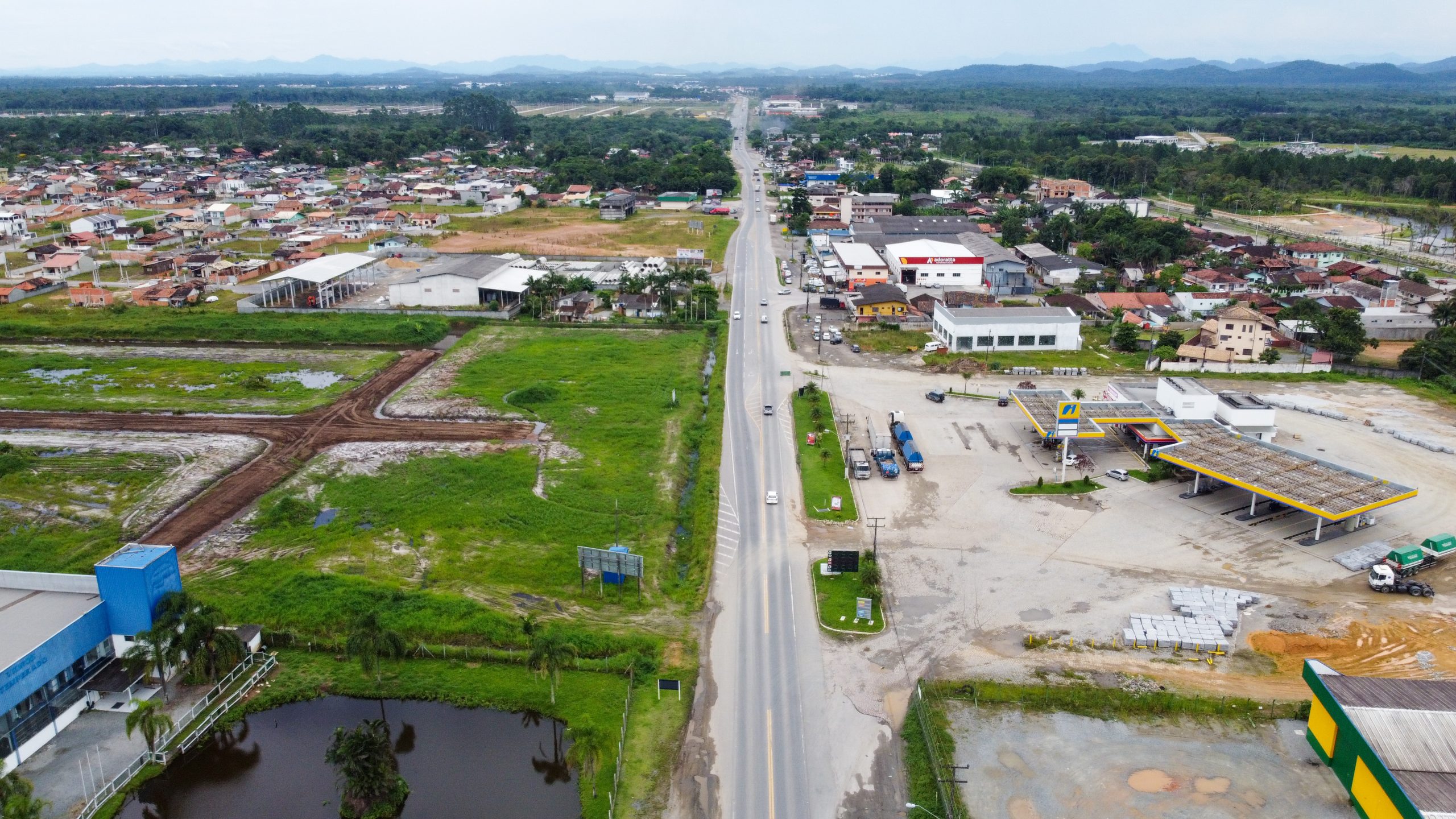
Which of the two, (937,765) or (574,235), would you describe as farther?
(574,235)

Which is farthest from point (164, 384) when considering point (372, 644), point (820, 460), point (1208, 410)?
point (1208, 410)

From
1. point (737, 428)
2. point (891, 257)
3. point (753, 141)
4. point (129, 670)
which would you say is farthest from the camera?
point (753, 141)

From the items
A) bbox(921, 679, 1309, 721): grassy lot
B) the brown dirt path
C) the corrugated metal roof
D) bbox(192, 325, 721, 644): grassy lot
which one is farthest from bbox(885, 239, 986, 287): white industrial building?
the corrugated metal roof

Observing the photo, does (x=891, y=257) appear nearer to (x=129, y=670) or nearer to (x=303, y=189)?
(x=129, y=670)

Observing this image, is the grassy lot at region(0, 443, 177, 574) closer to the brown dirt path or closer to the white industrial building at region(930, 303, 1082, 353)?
the brown dirt path

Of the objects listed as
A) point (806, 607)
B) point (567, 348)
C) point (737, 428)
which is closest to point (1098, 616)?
point (806, 607)

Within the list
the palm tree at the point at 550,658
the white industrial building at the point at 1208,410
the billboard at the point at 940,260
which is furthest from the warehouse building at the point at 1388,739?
the billboard at the point at 940,260

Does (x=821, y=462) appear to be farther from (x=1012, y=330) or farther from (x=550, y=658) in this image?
(x=1012, y=330)
